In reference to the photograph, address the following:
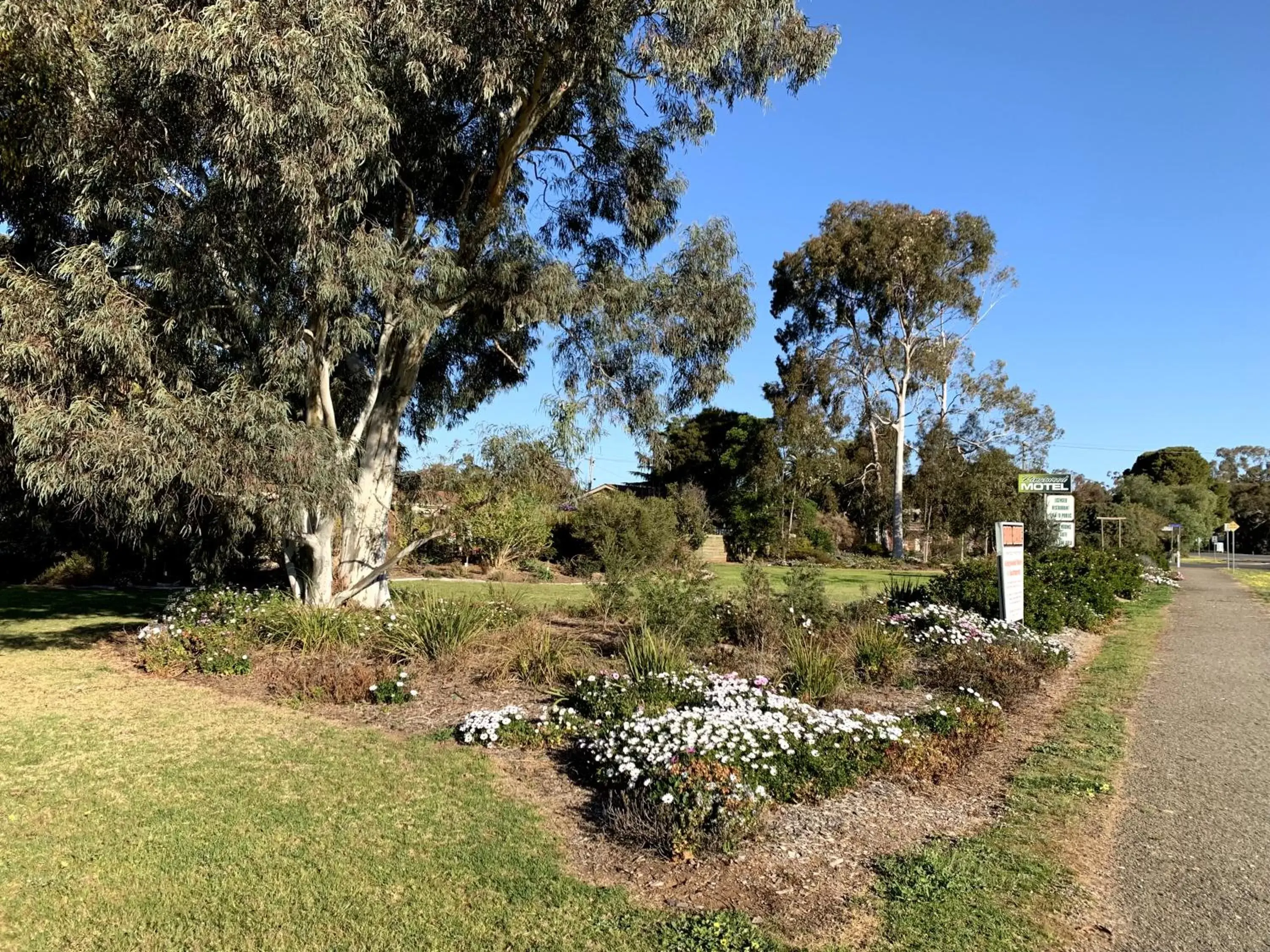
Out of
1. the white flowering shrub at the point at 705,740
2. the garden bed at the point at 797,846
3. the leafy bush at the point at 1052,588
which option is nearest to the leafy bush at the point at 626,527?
the leafy bush at the point at 1052,588

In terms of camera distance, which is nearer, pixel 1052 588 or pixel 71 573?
pixel 1052 588

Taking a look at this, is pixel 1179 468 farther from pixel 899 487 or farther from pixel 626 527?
pixel 626 527

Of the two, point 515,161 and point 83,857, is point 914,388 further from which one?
point 83,857

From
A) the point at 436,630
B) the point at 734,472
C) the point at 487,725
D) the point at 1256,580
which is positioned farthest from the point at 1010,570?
the point at 734,472

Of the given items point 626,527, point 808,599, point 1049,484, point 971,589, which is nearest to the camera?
point 808,599

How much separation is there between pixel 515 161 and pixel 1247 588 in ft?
87.0

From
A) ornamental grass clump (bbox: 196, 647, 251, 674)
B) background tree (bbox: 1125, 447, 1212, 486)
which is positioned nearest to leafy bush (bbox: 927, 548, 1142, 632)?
ornamental grass clump (bbox: 196, 647, 251, 674)

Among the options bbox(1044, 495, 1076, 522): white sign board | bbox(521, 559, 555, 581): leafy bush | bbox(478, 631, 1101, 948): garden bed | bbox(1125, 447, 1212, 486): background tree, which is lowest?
bbox(478, 631, 1101, 948): garden bed

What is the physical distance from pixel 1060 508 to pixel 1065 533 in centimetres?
110

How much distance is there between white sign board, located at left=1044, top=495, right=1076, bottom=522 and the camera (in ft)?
82.8

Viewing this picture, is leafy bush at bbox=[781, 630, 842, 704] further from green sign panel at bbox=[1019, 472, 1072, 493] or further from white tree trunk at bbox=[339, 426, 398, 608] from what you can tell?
green sign panel at bbox=[1019, 472, 1072, 493]

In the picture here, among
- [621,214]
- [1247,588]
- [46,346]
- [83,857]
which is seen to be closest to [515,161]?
[621,214]

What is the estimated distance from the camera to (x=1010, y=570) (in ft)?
37.8

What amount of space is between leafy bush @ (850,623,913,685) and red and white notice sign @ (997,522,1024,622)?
271 cm
